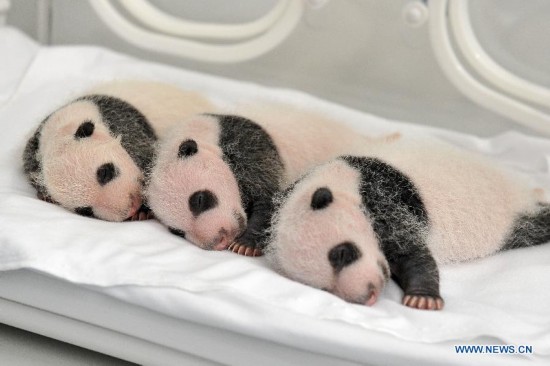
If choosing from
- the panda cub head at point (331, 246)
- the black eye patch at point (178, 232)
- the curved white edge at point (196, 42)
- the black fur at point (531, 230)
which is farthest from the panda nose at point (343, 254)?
the curved white edge at point (196, 42)

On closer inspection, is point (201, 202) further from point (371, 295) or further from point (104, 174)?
point (371, 295)

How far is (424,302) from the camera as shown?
1.45 meters

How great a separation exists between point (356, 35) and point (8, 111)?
1002 millimetres

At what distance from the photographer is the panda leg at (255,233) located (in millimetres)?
1626

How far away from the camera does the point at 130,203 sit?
5.68 feet

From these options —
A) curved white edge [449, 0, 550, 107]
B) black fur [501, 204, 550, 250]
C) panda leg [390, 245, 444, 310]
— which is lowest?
panda leg [390, 245, 444, 310]

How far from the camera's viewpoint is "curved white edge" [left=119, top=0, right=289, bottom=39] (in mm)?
2467

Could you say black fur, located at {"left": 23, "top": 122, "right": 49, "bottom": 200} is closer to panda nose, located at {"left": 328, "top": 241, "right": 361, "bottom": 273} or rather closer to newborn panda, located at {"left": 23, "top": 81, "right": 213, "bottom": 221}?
newborn panda, located at {"left": 23, "top": 81, "right": 213, "bottom": 221}

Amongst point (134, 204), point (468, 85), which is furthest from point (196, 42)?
point (134, 204)

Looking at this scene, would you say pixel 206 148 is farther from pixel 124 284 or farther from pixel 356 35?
pixel 356 35

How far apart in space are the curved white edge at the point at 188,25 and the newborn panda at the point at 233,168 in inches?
19.8

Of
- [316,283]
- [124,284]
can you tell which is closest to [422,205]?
[316,283]

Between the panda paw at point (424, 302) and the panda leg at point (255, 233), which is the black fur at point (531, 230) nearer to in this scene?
the panda paw at point (424, 302)

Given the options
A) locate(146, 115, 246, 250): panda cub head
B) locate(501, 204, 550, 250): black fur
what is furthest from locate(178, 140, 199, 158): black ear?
locate(501, 204, 550, 250): black fur
